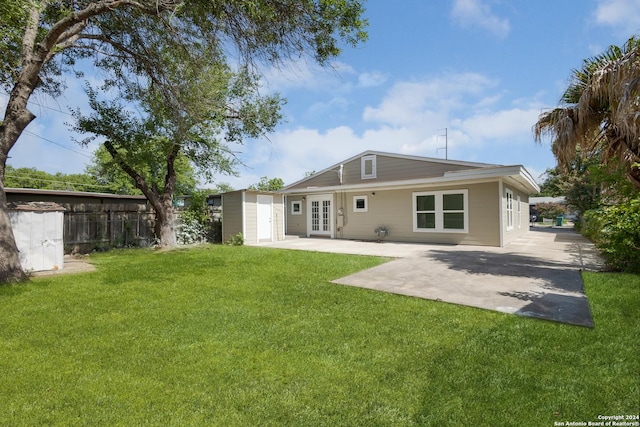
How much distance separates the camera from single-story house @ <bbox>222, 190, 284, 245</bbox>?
12.8m

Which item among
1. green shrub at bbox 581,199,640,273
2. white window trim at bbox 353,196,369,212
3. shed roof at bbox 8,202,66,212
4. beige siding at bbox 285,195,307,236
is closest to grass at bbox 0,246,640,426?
green shrub at bbox 581,199,640,273

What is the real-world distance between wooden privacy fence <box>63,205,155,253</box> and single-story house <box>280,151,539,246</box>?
7.01 m

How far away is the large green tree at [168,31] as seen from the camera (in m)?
5.34

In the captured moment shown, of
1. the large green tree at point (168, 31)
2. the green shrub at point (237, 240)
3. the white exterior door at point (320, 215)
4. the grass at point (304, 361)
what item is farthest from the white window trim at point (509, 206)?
the green shrub at point (237, 240)

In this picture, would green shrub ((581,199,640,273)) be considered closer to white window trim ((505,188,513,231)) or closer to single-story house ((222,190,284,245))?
white window trim ((505,188,513,231))

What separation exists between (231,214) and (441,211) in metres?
8.40

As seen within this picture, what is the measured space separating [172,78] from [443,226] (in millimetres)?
10060

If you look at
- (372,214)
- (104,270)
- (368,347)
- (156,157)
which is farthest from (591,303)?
(156,157)

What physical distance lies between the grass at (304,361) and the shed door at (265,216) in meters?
8.56

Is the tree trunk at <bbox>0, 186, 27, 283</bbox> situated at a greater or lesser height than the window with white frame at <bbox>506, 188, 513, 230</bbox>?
lesser

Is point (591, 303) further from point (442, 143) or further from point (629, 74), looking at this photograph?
point (442, 143)

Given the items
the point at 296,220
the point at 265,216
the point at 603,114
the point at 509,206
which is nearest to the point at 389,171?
the point at 509,206

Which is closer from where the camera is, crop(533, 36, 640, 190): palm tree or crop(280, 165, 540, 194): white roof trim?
crop(533, 36, 640, 190): palm tree

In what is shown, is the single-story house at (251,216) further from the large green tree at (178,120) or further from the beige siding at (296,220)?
the beige siding at (296,220)
